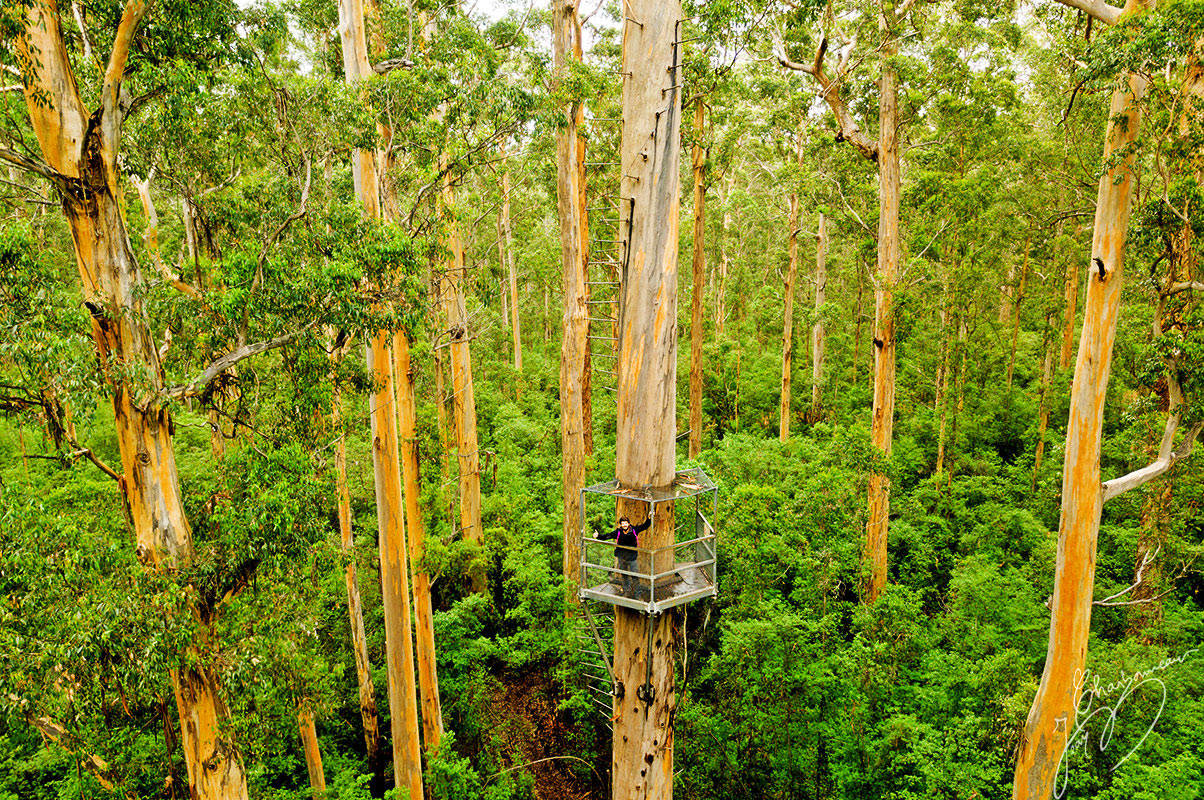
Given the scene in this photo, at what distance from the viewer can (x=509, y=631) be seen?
1504 centimetres

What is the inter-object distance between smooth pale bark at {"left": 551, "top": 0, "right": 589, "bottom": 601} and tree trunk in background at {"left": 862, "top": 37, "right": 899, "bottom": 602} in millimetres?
5731

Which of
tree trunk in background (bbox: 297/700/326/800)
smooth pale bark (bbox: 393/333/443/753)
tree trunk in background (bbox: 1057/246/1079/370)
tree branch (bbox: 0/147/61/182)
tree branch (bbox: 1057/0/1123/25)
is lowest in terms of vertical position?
tree trunk in background (bbox: 297/700/326/800)

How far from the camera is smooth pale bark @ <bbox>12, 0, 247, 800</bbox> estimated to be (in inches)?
239

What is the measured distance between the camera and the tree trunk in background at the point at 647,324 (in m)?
5.77

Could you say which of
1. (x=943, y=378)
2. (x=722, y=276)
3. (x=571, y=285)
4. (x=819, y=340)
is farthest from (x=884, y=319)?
(x=722, y=276)

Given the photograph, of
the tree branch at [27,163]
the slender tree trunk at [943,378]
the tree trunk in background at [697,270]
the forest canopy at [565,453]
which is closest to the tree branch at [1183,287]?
the forest canopy at [565,453]

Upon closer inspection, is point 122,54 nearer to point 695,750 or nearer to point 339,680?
point 339,680

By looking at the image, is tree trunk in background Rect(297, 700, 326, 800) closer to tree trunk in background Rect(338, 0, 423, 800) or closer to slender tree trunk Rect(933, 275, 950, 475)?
tree trunk in background Rect(338, 0, 423, 800)

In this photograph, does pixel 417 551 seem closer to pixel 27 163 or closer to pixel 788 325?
pixel 27 163

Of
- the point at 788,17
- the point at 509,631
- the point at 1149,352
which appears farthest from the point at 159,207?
the point at 1149,352

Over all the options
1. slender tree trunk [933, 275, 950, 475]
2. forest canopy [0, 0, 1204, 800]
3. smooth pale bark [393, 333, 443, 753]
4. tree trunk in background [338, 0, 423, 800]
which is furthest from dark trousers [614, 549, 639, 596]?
slender tree trunk [933, 275, 950, 475]

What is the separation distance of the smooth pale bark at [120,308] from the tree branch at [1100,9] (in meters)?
10.9

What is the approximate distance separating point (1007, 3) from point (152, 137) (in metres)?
15.0

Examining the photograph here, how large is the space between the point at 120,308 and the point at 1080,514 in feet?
37.7
